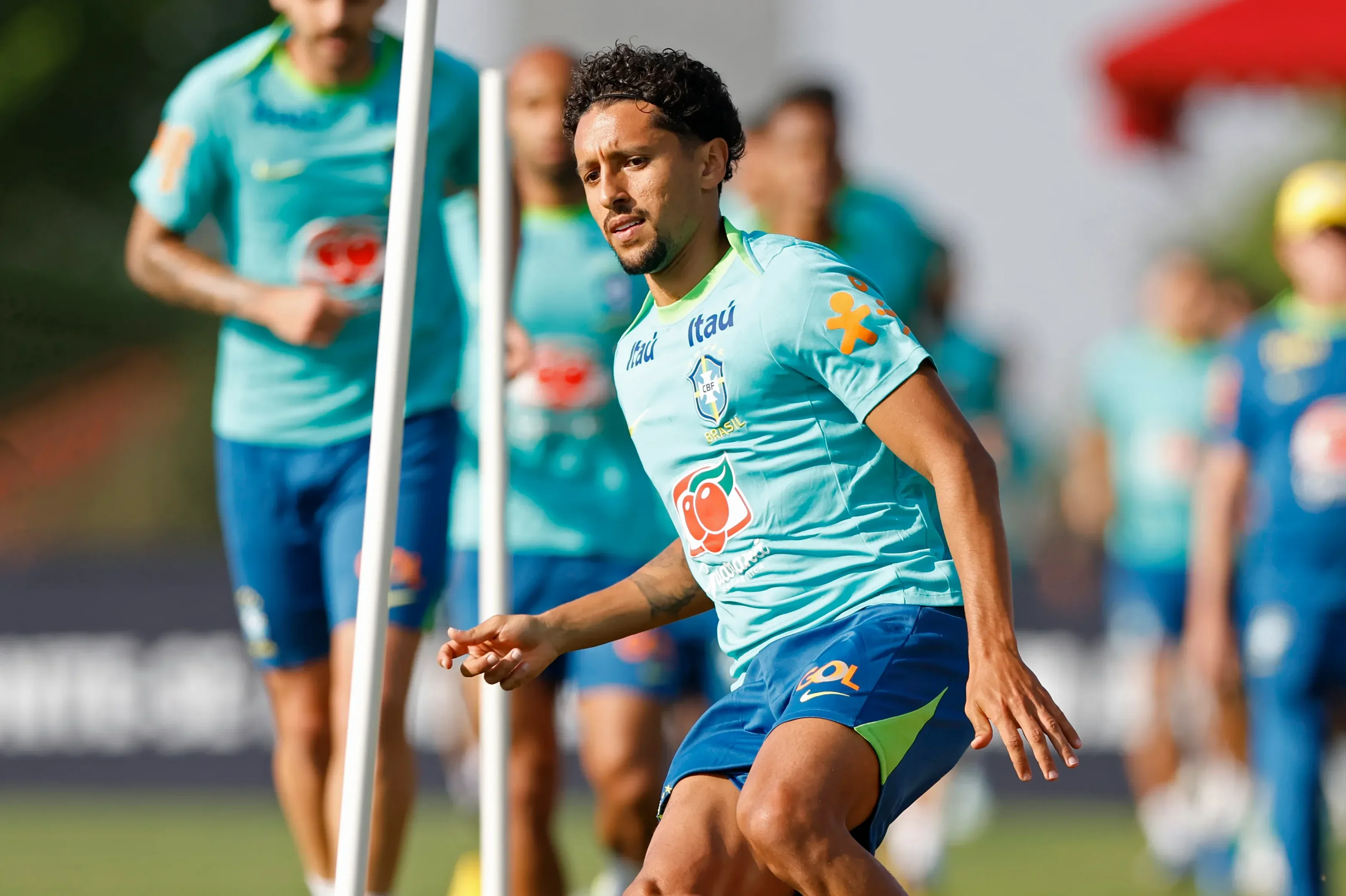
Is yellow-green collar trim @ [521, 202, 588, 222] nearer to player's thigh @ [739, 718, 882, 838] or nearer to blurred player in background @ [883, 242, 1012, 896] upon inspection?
blurred player in background @ [883, 242, 1012, 896]

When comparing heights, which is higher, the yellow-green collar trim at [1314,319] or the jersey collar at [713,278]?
the jersey collar at [713,278]

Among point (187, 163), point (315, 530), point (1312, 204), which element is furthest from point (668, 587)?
point (1312, 204)

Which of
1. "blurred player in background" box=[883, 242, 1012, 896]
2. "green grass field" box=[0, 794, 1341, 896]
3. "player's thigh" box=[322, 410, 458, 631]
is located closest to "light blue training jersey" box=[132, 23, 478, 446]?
"player's thigh" box=[322, 410, 458, 631]

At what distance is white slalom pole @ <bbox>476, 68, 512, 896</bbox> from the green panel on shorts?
1.04 metres

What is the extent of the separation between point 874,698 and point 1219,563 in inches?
163

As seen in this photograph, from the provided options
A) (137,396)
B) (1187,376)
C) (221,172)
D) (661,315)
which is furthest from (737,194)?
(137,396)

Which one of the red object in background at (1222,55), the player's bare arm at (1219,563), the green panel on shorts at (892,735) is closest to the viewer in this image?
the green panel on shorts at (892,735)

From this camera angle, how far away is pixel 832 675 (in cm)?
358

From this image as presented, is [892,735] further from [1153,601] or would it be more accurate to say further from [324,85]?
[1153,601]

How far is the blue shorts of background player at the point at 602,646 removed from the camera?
620 cm

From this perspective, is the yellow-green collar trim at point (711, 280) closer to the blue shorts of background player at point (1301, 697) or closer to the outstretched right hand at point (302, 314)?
the outstretched right hand at point (302, 314)

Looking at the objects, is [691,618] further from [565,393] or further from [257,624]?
[257,624]

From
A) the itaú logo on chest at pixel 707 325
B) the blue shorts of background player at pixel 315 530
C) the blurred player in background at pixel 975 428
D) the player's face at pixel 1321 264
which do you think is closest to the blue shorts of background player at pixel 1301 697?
the player's face at pixel 1321 264

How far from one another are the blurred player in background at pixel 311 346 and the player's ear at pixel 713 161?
5.64ft
